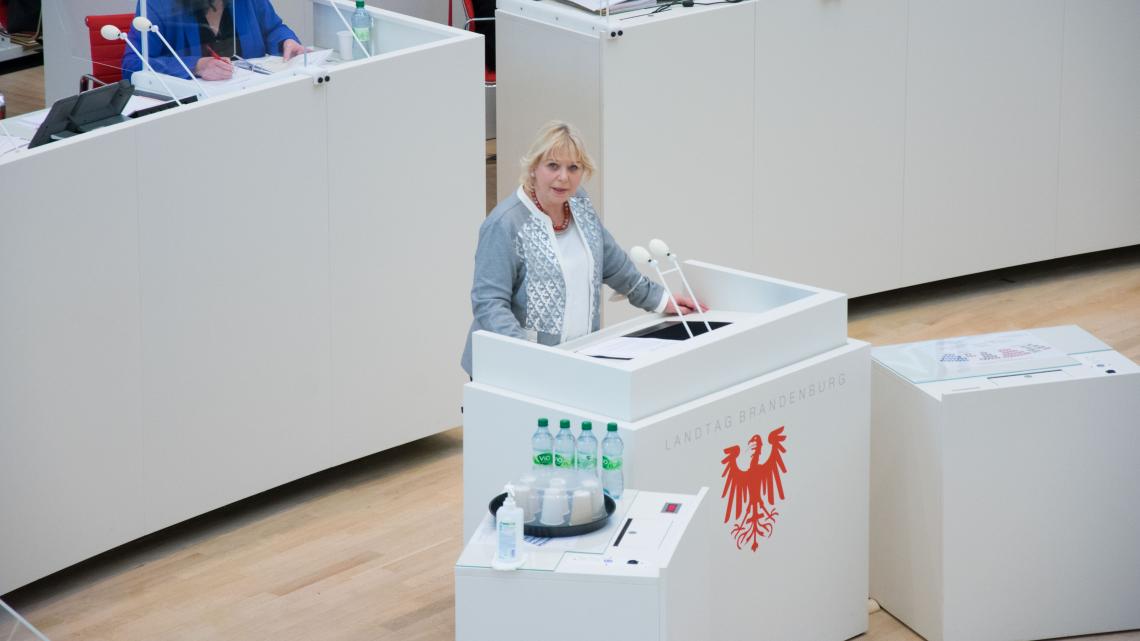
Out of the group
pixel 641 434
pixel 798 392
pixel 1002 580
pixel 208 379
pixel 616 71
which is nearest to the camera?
pixel 641 434

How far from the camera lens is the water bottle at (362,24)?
5.28 meters

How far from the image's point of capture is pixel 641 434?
133 inches

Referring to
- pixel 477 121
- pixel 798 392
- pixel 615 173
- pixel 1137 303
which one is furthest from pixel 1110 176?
pixel 798 392

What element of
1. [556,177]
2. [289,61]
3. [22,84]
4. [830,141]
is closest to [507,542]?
[556,177]

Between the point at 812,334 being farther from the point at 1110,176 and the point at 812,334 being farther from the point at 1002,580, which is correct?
the point at 1110,176

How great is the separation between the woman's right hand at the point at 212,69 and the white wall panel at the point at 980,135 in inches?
111

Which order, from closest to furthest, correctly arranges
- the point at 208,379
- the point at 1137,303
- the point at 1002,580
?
the point at 1002,580 → the point at 208,379 → the point at 1137,303

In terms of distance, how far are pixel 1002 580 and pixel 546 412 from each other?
4.57 feet

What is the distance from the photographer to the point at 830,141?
628 cm

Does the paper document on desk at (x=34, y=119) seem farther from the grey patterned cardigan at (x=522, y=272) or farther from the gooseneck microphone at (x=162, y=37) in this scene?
the grey patterned cardigan at (x=522, y=272)

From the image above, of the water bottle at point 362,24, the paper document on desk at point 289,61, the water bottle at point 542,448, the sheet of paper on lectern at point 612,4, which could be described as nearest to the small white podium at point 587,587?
the water bottle at point 542,448

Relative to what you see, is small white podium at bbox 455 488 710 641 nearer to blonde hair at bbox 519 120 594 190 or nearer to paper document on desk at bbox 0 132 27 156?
blonde hair at bbox 519 120 594 190

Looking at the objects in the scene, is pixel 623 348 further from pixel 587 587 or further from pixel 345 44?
pixel 345 44

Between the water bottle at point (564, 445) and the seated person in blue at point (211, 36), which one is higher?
the seated person in blue at point (211, 36)
